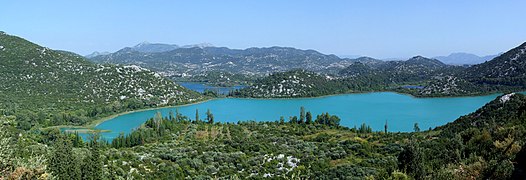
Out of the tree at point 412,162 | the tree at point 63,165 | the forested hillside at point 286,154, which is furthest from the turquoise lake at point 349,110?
the tree at point 412,162

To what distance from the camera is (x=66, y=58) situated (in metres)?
112

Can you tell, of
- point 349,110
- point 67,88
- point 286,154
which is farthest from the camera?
point 349,110

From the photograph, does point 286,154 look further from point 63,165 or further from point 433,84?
point 433,84

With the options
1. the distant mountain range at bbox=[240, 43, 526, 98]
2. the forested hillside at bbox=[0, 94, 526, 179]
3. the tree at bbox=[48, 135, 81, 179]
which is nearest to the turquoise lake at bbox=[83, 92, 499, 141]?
the distant mountain range at bbox=[240, 43, 526, 98]

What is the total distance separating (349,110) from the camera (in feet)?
329

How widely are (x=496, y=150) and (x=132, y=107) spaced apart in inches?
3426

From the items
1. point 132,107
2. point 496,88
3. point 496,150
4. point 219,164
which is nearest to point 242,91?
point 132,107

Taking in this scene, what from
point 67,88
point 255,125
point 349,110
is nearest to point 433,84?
point 349,110

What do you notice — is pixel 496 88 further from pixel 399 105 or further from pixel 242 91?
pixel 242 91

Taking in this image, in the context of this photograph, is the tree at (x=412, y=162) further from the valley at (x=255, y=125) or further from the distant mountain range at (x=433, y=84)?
the distant mountain range at (x=433, y=84)

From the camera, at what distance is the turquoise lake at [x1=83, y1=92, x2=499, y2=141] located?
79312mm

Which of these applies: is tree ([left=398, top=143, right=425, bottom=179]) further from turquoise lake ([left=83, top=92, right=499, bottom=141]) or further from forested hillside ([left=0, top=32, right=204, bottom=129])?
forested hillside ([left=0, top=32, right=204, bottom=129])

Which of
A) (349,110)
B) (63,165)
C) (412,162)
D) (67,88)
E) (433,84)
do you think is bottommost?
(349,110)

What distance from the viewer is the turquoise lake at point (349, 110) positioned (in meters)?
79.3
